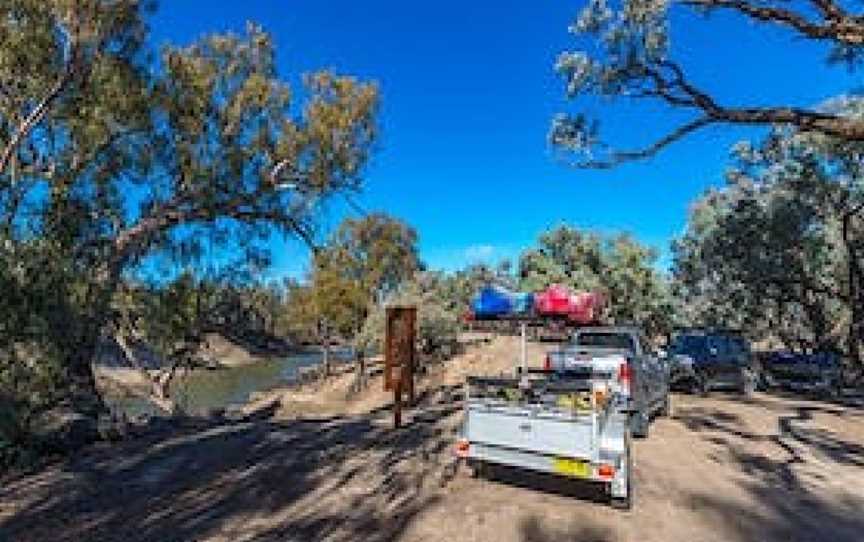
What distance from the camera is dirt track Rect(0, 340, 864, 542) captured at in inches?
489

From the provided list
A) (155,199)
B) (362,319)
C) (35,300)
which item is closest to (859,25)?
(35,300)

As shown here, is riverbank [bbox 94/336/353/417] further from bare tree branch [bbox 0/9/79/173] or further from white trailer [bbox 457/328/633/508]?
white trailer [bbox 457/328/633/508]

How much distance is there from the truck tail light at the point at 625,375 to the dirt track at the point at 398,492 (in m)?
1.09

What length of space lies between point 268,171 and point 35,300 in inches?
615

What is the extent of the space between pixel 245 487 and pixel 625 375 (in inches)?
290

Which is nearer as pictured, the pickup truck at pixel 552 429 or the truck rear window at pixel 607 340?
the pickup truck at pixel 552 429

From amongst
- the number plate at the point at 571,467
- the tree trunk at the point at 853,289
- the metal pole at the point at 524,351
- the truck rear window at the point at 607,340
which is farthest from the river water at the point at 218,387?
the number plate at the point at 571,467

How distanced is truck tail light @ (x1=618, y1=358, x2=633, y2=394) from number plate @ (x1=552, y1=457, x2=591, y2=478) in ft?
16.1

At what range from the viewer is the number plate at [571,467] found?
12.6m

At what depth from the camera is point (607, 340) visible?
19688 millimetres

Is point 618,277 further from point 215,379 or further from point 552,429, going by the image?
point 552,429

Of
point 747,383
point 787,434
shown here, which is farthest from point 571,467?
point 747,383

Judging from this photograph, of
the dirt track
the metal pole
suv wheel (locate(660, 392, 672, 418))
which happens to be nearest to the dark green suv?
suv wheel (locate(660, 392, 672, 418))

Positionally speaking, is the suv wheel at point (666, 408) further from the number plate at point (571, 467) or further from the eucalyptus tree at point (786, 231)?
the eucalyptus tree at point (786, 231)
